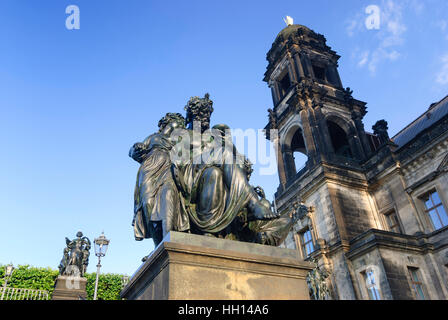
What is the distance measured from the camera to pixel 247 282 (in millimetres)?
3236

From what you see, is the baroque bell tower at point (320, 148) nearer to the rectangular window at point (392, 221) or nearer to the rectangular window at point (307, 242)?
the rectangular window at point (307, 242)

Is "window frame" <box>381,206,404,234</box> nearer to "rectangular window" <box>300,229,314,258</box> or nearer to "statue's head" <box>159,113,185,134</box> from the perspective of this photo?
"rectangular window" <box>300,229,314,258</box>

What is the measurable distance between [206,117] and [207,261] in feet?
8.11

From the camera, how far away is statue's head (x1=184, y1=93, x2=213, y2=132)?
5055 mm

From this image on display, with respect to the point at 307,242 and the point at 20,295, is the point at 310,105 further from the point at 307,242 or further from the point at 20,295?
the point at 20,295

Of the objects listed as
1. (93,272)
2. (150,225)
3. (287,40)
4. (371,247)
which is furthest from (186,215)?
(287,40)

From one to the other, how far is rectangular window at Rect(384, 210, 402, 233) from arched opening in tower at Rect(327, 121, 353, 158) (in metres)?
8.35

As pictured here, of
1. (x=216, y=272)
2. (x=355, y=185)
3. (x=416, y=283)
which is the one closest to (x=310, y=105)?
(x=355, y=185)

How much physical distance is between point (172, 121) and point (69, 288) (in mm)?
11964

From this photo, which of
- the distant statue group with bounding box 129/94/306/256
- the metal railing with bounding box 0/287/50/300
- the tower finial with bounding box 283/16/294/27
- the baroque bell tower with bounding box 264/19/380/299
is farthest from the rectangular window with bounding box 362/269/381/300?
the tower finial with bounding box 283/16/294/27

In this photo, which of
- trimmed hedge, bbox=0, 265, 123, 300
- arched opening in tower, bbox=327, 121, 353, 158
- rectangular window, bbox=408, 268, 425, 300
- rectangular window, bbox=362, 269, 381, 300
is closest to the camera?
rectangular window, bbox=362, 269, 381, 300

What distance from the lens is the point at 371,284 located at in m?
17.0
